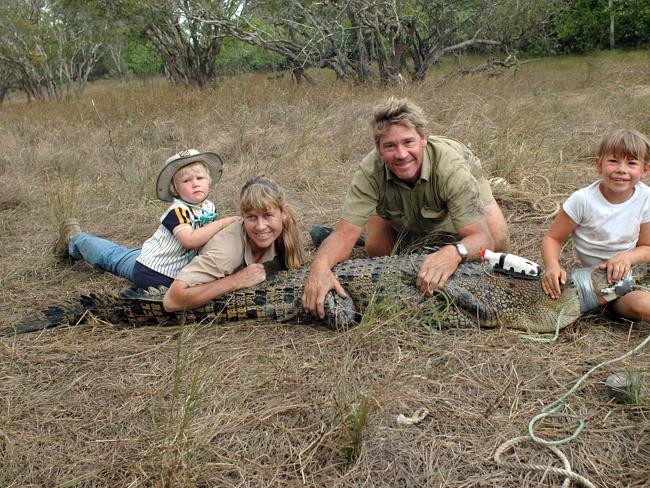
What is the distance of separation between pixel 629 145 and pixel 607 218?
1.30 ft

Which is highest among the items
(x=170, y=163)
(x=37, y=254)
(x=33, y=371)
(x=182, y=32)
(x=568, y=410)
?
(x=182, y=32)

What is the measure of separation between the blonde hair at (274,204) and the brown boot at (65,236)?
66.3 inches

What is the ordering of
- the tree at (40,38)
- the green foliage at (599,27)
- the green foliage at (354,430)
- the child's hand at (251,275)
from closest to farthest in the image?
the green foliage at (354,430), the child's hand at (251,275), the green foliage at (599,27), the tree at (40,38)

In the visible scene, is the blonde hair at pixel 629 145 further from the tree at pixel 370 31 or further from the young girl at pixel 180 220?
the tree at pixel 370 31

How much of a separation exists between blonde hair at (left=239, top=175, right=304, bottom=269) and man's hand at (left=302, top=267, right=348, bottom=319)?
0.30 m

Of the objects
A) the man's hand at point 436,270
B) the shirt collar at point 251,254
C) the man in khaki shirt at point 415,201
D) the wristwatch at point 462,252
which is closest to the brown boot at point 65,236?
the shirt collar at point 251,254

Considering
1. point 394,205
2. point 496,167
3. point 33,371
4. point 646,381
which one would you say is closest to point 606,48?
point 496,167

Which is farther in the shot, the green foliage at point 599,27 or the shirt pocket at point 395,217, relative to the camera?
the green foliage at point 599,27

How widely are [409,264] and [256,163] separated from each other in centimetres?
352

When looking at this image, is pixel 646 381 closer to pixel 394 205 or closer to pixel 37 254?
pixel 394 205

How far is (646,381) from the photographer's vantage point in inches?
96.0

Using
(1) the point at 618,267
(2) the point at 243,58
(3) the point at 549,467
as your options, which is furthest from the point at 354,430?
(2) the point at 243,58

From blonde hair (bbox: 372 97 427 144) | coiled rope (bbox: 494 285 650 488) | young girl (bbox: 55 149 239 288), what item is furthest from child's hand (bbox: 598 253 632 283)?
young girl (bbox: 55 149 239 288)

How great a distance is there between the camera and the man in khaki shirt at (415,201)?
3.15m
